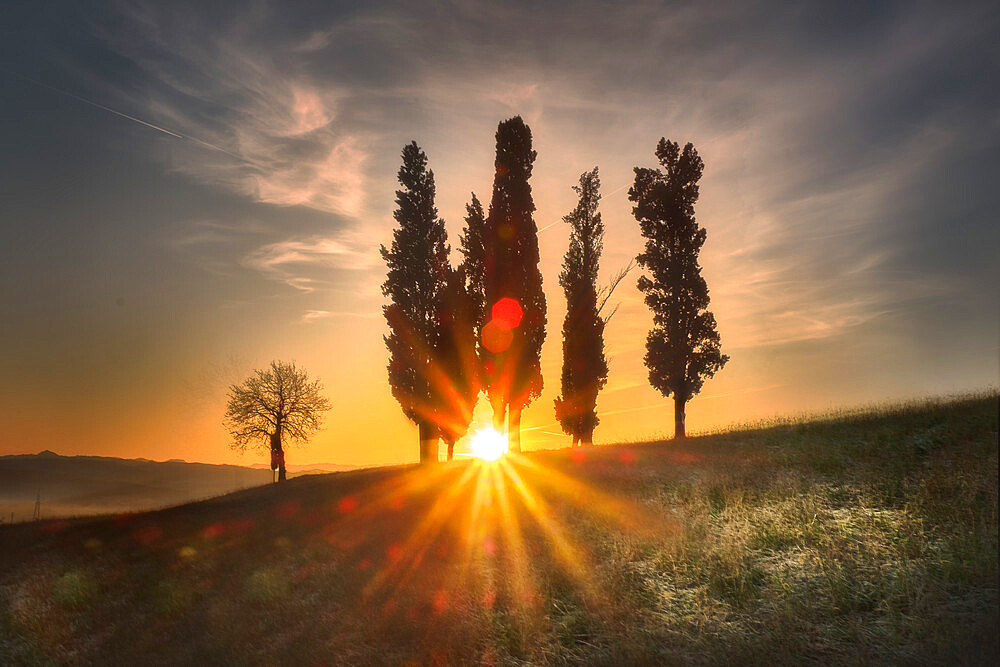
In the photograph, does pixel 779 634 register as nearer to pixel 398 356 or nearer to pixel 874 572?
pixel 874 572

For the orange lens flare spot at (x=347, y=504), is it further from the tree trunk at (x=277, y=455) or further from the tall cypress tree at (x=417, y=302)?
the tree trunk at (x=277, y=455)

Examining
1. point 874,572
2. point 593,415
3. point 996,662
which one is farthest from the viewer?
point 593,415

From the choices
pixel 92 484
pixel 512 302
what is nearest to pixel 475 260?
pixel 512 302

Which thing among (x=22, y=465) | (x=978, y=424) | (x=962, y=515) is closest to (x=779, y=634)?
(x=962, y=515)

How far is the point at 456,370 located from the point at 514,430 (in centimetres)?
478

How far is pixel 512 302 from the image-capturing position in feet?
110

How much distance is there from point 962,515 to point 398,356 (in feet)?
89.5

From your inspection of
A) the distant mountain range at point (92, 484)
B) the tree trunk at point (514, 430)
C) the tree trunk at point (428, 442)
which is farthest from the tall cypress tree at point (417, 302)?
the distant mountain range at point (92, 484)

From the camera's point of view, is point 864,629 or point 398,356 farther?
point 398,356

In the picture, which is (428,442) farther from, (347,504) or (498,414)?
(347,504)

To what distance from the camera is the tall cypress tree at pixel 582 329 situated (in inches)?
1305

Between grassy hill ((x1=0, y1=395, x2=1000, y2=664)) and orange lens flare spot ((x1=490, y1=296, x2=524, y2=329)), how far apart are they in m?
12.9

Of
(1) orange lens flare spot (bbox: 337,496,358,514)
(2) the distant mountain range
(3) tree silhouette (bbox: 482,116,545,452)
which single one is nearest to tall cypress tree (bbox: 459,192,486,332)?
(3) tree silhouette (bbox: 482,116,545,452)

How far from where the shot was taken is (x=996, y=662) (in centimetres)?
673
